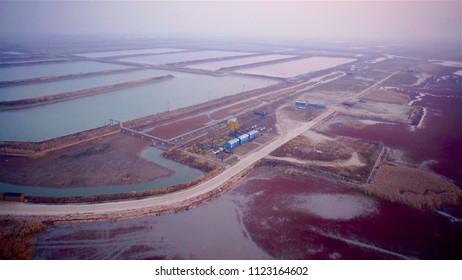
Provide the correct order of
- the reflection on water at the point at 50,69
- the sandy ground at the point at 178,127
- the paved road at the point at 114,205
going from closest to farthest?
1. the paved road at the point at 114,205
2. the sandy ground at the point at 178,127
3. the reflection on water at the point at 50,69

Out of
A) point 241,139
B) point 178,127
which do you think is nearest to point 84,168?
point 178,127

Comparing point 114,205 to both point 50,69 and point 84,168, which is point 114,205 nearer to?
point 84,168

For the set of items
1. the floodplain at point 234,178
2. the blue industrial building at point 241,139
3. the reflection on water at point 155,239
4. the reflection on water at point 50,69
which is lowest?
the reflection on water at point 155,239

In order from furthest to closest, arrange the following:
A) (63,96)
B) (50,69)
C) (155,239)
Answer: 1. (50,69)
2. (63,96)
3. (155,239)

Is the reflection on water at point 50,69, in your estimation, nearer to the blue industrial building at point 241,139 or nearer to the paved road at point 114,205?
the paved road at point 114,205

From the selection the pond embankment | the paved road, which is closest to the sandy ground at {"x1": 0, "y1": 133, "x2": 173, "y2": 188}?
the paved road

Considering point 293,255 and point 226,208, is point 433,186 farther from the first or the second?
point 226,208

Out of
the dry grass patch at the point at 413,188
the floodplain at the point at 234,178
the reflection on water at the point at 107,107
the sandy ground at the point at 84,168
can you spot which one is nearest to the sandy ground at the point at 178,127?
the floodplain at the point at 234,178

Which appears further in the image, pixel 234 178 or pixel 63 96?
pixel 63 96
